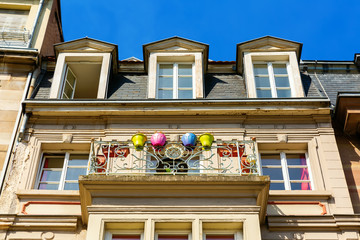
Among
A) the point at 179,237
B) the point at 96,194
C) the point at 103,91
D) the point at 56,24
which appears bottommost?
the point at 179,237

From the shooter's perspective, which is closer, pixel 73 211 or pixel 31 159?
pixel 73 211

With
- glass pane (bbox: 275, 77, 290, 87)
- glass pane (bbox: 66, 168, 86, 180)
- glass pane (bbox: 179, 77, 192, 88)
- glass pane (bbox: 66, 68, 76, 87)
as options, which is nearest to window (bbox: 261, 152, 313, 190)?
glass pane (bbox: 275, 77, 290, 87)

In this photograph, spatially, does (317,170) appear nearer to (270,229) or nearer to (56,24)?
(270,229)

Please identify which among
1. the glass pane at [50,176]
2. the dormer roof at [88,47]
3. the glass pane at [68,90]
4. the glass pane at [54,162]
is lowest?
the glass pane at [50,176]

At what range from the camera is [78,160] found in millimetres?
11703

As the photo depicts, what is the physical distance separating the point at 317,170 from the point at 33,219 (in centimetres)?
618

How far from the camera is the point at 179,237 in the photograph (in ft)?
30.7

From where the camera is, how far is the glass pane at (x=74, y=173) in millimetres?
11242

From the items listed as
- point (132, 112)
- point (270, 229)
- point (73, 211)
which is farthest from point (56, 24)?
point (270, 229)

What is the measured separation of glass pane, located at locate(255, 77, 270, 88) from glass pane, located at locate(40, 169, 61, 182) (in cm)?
559

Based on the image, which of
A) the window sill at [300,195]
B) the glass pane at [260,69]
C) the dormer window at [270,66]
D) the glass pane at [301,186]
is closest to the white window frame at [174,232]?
the window sill at [300,195]

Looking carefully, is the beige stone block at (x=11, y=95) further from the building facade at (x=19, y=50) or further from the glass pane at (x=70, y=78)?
the glass pane at (x=70, y=78)

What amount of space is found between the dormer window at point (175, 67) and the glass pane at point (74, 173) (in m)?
2.81

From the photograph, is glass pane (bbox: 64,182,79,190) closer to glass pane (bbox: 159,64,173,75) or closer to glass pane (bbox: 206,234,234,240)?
glass pane (bbox: 206,234,234,240)
